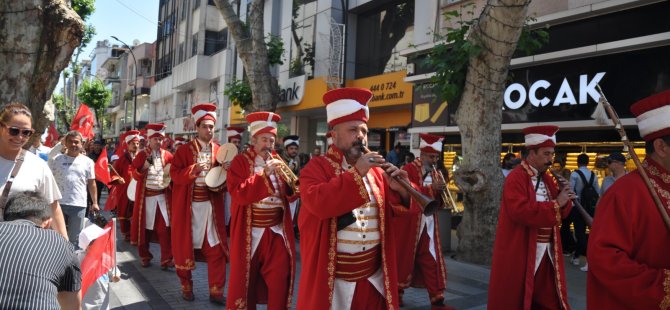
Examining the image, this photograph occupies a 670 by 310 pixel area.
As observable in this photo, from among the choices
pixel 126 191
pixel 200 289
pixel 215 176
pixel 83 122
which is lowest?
pixel 200 289

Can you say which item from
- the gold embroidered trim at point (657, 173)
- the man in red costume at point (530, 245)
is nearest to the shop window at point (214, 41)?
the man in red costume at point (530, 245)

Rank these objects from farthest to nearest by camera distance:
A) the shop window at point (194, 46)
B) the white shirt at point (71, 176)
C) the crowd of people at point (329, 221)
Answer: the shop window at point (194, 46) → the white shirt at point (71, 176) → the crowd of people at point (329, 221)

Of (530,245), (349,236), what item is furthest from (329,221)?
(530,245)

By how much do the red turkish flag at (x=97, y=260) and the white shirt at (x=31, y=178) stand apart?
46cm

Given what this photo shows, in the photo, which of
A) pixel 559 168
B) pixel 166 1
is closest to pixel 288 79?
pixel 559 168

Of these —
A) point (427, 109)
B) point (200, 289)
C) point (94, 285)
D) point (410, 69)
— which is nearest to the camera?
point (94, 285)

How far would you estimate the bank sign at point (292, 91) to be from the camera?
62.7 ft

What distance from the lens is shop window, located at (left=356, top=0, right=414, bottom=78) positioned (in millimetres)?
16422

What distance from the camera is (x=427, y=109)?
1356 centimetres

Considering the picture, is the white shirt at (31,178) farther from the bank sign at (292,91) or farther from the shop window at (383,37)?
the bank sign at (292,91)

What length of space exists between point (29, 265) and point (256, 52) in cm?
1055

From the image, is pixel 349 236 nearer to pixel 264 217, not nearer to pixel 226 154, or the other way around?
pixel 264 217

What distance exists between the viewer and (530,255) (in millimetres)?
4758

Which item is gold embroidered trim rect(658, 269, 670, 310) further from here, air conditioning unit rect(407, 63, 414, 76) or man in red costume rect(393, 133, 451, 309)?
air conditioning unit rect(407, 63, 414, 76)
